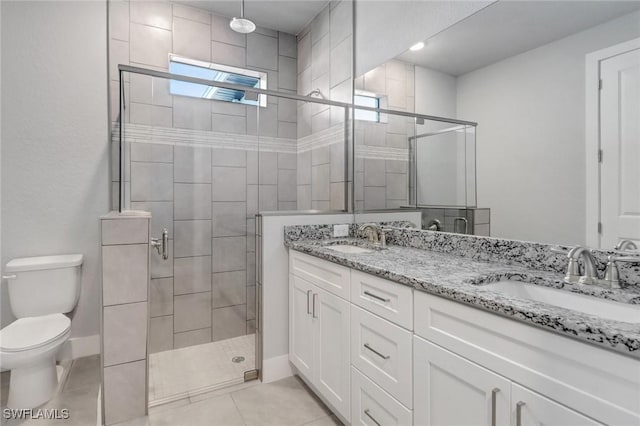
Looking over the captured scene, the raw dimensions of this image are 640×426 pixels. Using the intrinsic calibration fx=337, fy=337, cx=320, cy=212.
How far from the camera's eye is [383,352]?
1352 millimetres

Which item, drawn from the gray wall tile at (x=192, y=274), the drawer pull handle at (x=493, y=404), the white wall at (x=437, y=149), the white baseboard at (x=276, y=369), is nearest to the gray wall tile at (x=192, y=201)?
the gray wall tile at (x=192, y=274)

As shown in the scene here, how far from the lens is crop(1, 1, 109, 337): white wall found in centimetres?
234

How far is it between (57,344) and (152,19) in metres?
2.47

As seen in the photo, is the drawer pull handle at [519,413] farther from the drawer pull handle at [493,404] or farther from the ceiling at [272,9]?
the ceiling at [272,9]

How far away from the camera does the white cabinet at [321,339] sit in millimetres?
1620

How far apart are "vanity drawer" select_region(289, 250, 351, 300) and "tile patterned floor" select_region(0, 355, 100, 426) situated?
4.47ft

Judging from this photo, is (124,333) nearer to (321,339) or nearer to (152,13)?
(321,339)

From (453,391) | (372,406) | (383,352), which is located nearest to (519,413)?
(453,391)

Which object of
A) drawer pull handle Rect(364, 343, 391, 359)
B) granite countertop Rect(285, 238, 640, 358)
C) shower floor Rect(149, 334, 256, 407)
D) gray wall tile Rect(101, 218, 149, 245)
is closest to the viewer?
granite countertop Rect(285, 238, 640, 358)

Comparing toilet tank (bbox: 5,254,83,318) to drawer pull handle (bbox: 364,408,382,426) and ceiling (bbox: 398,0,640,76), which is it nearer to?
drawer pull handle (bbox: 364,408,382,426)

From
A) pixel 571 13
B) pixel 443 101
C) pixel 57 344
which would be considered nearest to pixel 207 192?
pixel 57 344

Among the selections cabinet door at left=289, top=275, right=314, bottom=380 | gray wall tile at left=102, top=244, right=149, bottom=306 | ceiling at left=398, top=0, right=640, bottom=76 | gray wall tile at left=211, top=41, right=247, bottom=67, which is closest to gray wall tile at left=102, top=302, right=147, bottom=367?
gray wall tile at left=102, top=244, right=149, bottom=306

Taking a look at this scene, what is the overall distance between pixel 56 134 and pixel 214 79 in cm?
132

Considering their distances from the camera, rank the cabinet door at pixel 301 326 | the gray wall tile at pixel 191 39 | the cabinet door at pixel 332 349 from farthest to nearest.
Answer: the gray wall tile at pixel 191 39, the cabinet door at pixel 301 326, the cabinet door at pixel 332 349
